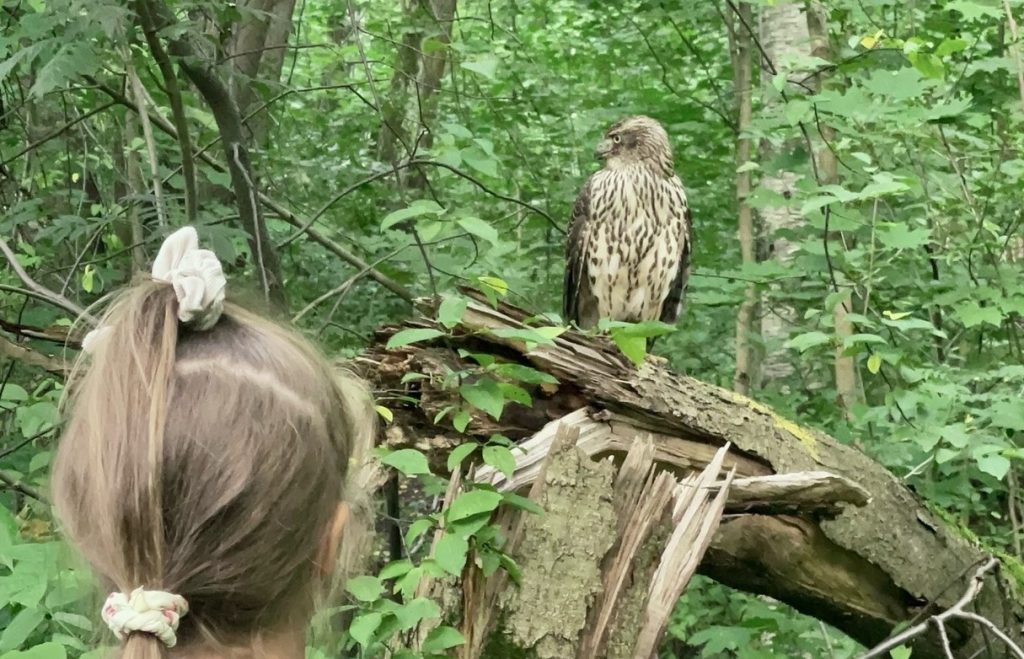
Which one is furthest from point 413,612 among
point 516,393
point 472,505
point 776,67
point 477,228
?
point 776,67

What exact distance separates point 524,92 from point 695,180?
4.48ft

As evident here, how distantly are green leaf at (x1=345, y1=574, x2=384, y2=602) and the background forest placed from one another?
453 millimetres

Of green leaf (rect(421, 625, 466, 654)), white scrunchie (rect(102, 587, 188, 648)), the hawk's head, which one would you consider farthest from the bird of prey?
white scrunchie (rect(102, 587, 188, 648))

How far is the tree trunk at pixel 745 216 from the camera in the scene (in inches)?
200

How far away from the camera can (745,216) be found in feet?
18.0

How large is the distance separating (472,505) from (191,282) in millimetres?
755

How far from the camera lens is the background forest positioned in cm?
290

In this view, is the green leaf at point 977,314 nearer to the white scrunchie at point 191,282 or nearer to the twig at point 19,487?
the white scrunchie at point 191,282

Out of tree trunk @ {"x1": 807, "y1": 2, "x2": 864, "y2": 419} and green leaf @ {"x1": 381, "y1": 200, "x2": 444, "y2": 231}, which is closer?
green leaf @ {"x1": 381, "y1": 200, "x2": 444, "y2": 231}

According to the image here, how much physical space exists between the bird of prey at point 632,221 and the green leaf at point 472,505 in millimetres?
3098

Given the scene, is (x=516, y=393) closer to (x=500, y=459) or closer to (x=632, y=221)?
(x=500, y=459)

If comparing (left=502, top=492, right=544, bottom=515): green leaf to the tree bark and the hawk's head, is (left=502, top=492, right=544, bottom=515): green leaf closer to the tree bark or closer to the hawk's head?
the tree bark

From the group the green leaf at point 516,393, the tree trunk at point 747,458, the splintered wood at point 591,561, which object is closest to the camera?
the splintered wood at point 591,561

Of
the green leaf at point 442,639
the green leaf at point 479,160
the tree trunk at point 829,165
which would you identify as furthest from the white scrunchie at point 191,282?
the tree trunk at point 829,165
